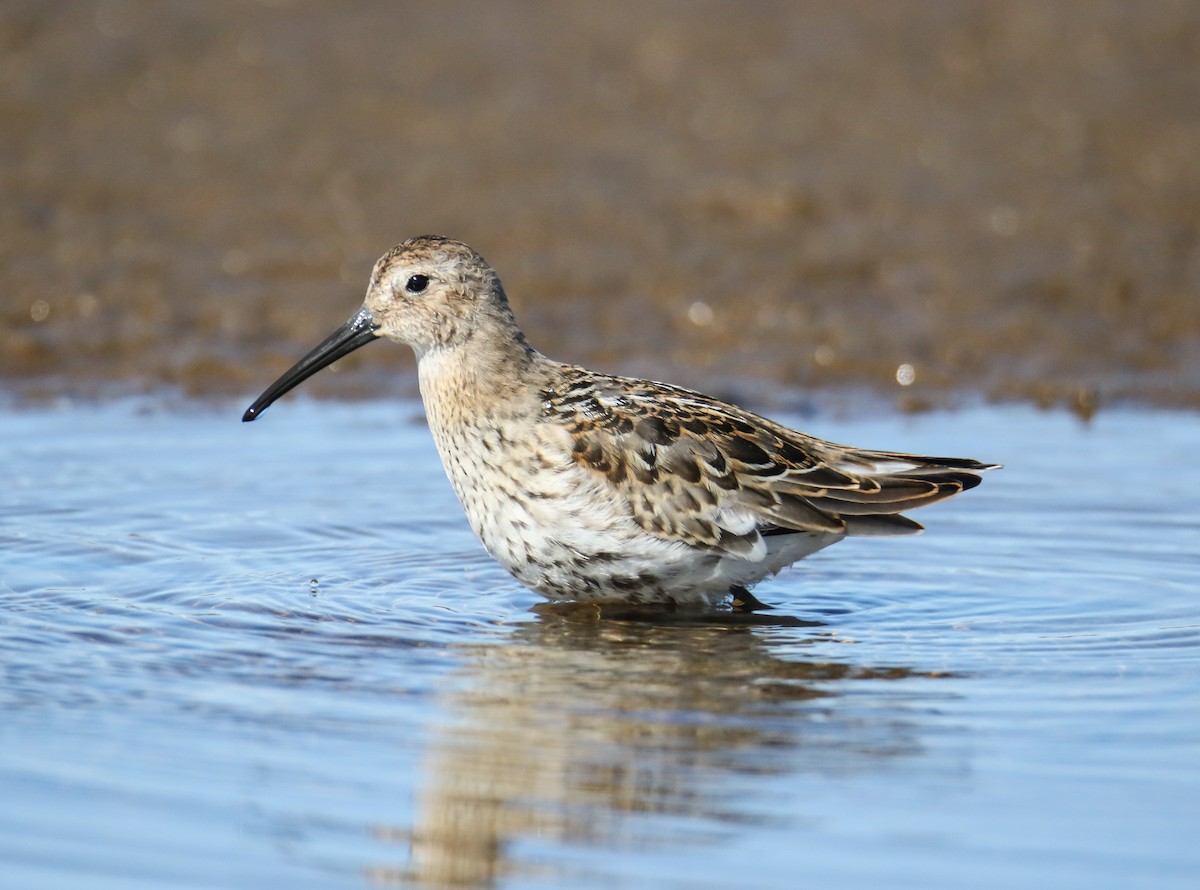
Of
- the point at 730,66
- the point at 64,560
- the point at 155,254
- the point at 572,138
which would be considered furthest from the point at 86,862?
the point at 730,66

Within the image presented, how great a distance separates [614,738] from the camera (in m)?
6.05

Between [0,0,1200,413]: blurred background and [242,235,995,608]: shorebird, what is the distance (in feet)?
11.5

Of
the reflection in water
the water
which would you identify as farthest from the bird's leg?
the reflection in water

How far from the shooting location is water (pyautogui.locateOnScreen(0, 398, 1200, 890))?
5.08 metres

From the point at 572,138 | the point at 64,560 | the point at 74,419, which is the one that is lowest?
the point at 64,560

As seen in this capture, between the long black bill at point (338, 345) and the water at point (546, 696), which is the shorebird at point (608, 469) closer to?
the long black bill at point (338, 345)

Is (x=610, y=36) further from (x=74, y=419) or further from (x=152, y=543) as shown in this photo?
(x=152, y=543)

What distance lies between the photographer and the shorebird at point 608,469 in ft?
25.0

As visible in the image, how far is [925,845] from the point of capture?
201 inches

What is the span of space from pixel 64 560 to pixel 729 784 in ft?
13.2

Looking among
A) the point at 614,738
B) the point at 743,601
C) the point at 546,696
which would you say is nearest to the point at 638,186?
the point at 743,601

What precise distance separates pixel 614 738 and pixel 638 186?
7594 mm

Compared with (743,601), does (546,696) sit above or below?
below

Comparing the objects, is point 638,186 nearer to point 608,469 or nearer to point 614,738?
point 608,469
